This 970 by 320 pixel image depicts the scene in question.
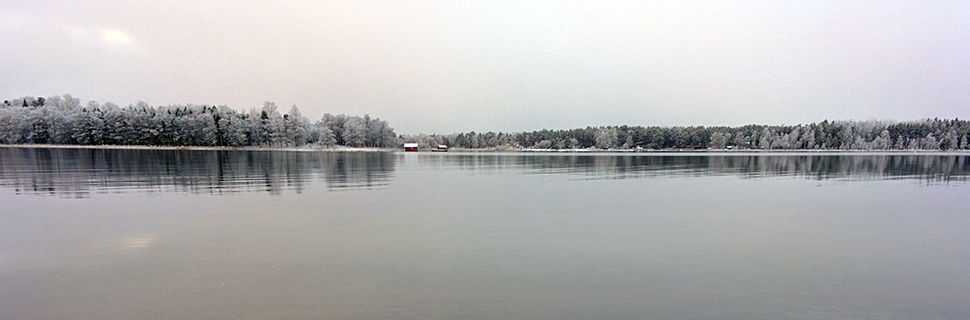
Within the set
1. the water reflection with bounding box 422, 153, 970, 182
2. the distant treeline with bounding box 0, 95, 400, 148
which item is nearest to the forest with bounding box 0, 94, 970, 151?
the distant treeline with bounding box 0, 95, 400, 148

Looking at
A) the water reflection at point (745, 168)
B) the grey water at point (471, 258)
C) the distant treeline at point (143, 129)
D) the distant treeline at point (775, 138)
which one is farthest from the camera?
the distant treeline at point (775, 138)

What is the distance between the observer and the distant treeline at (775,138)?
15350 centimetres

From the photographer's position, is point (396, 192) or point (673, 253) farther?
point (396, 192)

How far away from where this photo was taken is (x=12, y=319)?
19.9ft

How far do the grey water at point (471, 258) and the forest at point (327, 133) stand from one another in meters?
104

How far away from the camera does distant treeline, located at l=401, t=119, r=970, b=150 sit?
504ft

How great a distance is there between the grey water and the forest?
103827 mm

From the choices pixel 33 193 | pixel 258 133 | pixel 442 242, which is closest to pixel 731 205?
pixel 442 242

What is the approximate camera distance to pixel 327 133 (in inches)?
4712

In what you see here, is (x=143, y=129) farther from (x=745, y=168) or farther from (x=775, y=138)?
(x=775, y=138)

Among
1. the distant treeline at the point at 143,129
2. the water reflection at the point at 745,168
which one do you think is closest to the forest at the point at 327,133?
the distant treeline at the point at 143,129

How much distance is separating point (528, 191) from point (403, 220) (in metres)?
10.3

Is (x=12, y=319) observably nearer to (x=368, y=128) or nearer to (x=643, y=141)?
(x=368, y=128)

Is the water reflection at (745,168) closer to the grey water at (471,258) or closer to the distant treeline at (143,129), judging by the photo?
the grey water at (471,258)
